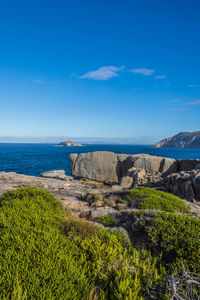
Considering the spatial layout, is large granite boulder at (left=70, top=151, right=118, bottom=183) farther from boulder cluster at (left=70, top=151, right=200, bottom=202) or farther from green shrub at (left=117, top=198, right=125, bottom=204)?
green shrub at (left=117, top=198, right=125, bottom=204)

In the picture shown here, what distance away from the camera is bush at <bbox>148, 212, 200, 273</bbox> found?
4.84m

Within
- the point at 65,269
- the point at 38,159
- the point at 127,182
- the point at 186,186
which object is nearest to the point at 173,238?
the point at 65,269

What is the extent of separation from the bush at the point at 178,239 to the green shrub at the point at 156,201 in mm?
4100

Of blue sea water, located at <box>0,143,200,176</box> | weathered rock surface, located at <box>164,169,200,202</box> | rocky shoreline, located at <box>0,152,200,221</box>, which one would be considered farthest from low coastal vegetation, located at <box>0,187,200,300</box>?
blue sea water, located at <box>0,143,200,176</box>

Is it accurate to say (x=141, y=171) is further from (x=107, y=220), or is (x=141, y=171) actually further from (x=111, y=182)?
(x=107, y=220)

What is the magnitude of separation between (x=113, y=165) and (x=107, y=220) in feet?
Answer: 62.2

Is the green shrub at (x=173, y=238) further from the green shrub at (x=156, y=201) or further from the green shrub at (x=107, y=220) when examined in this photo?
the green shrub at (x=156, y=201)

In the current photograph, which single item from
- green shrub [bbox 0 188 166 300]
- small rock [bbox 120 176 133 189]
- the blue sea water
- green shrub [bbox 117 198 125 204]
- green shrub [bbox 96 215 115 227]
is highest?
green shrub [bbox 0 188 166 300]

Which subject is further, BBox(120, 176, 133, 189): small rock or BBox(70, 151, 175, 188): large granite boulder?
BBox(70, 151, 175, 188): large granite boulder

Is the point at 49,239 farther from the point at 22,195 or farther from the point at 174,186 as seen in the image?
the point at 174,186

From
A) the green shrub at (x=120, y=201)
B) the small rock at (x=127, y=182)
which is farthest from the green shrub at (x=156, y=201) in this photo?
the small rock at (x=127, y=182)

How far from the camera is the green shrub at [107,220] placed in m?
8.65

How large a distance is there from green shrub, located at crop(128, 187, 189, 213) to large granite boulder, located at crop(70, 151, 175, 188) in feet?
37.1

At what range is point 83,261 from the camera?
4.27 metres
